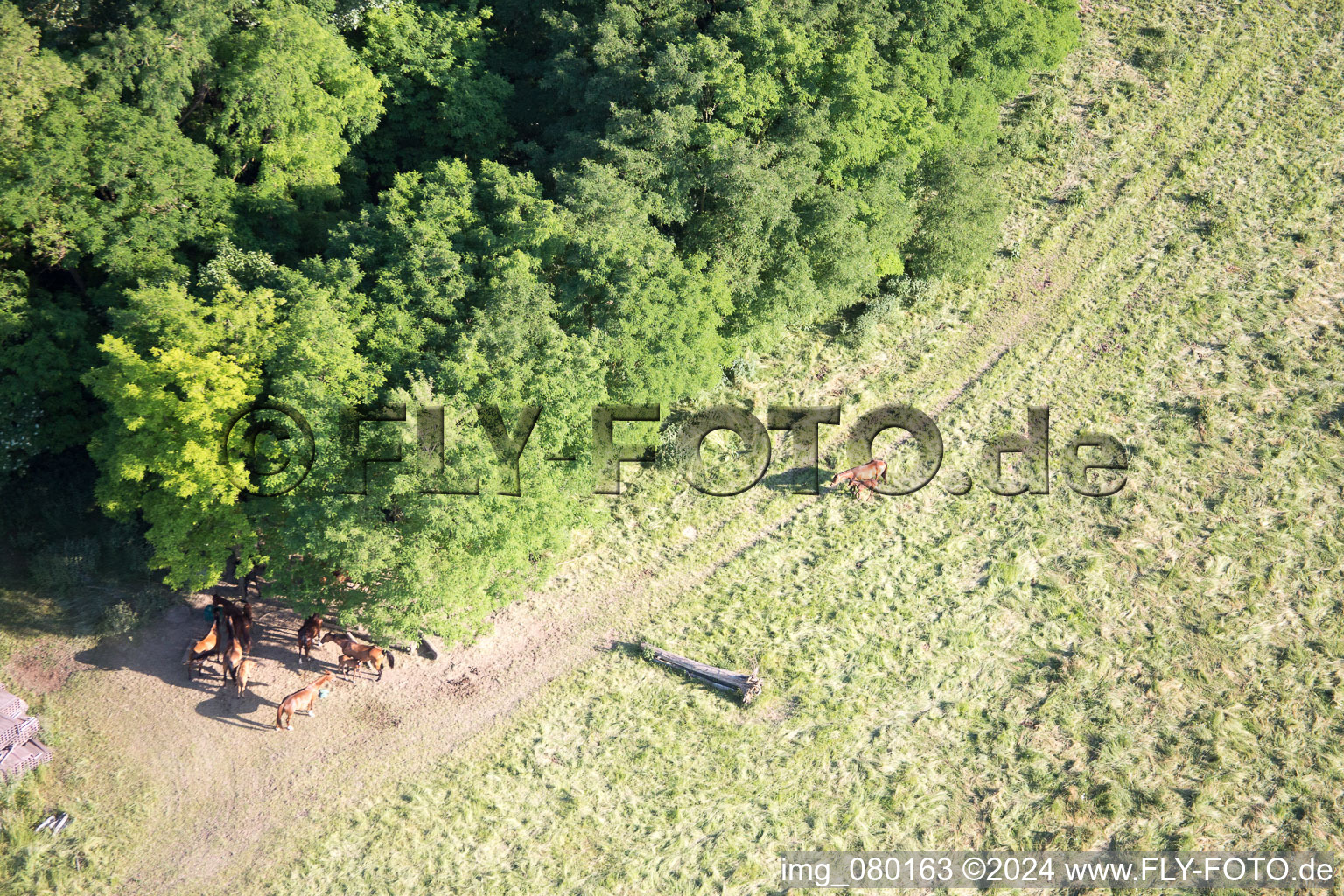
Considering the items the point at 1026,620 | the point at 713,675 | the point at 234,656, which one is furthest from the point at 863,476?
the point at 234,656

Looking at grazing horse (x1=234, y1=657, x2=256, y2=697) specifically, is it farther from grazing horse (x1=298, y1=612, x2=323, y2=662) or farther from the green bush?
the green bush

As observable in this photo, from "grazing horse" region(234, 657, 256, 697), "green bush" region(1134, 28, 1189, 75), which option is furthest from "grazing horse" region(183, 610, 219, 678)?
"green bush" region(1134, 28, 1189, 75)

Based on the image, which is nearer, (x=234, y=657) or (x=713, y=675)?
(x=234, y=657)

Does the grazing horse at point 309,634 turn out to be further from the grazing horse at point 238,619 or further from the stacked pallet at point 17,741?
the stacked pallet at point 17,741

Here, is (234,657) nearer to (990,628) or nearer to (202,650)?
(202,650)

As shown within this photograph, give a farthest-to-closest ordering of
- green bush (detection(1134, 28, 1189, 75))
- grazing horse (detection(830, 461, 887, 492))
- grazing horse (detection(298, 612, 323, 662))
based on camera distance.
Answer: green bush (detection(1134, 28, 1189, 75)) < grazing horse (detection(830, 461, 887, 492)) < grazing horse (detection(298, 612, 323, 662))

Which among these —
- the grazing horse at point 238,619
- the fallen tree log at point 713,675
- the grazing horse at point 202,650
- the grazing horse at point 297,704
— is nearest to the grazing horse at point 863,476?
the fallen tree log at point 713,675
